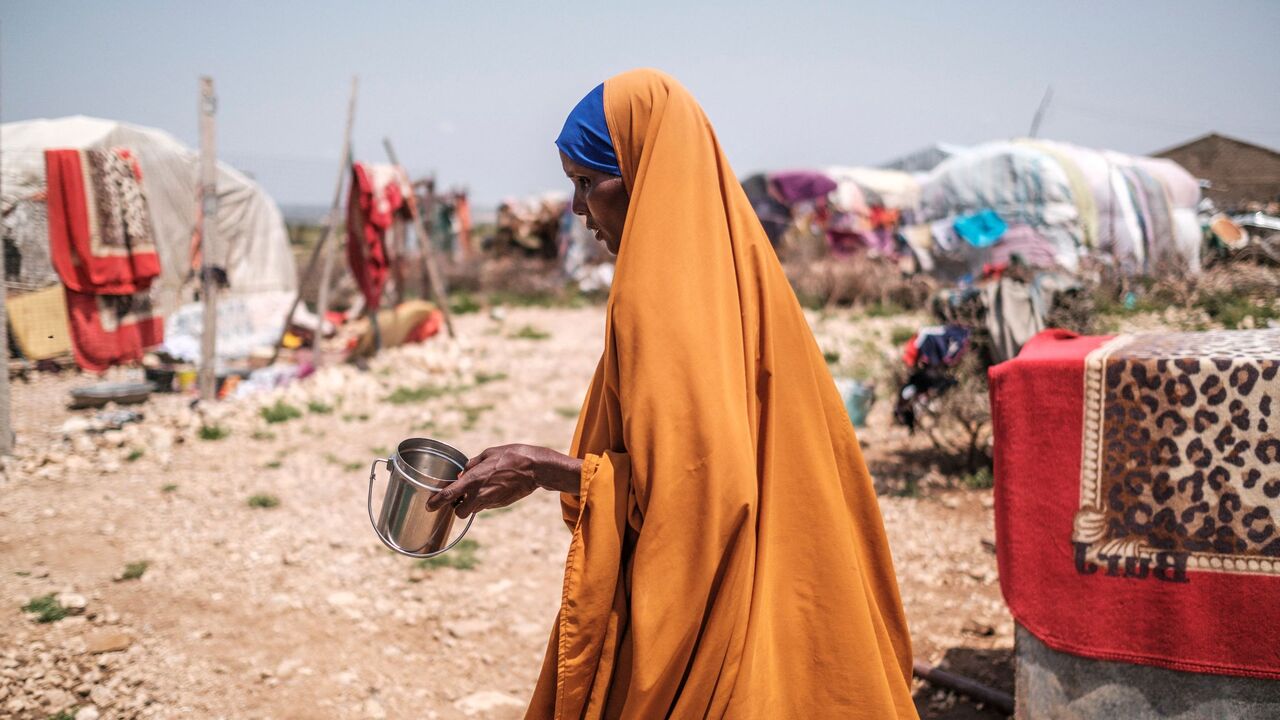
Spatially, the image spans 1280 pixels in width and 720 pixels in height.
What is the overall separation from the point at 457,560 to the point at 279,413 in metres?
3.40

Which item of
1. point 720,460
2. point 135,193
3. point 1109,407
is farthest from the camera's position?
point 135,193

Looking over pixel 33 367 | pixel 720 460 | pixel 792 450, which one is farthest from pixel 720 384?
pixel 33 367

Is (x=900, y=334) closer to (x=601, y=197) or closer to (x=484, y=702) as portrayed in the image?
(x=484, y=702)

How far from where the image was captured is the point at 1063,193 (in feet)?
40.3

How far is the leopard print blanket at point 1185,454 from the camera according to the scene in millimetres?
1883

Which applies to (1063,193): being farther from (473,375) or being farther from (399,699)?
(399,699)

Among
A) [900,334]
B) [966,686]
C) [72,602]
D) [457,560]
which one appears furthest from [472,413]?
[900,334]

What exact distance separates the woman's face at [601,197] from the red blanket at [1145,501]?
4.11 feet

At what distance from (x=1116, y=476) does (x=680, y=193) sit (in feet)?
4.73

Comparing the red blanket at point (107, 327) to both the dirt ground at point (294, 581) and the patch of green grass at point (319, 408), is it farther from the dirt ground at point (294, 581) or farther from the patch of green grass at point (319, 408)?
the patch of green grass at point (319, 408)

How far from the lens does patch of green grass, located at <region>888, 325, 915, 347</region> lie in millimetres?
9320

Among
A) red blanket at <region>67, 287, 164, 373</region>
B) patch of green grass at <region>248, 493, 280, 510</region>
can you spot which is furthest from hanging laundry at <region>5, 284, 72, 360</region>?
patch of green grass at <region>248, 493, 280, 510</region>

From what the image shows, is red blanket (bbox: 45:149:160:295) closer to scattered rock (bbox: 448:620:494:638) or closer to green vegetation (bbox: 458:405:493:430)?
green vegetation (bbox: 458:405:493:430)

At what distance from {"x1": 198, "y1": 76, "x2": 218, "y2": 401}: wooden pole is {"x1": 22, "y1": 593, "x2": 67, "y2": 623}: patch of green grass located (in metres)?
3.97
